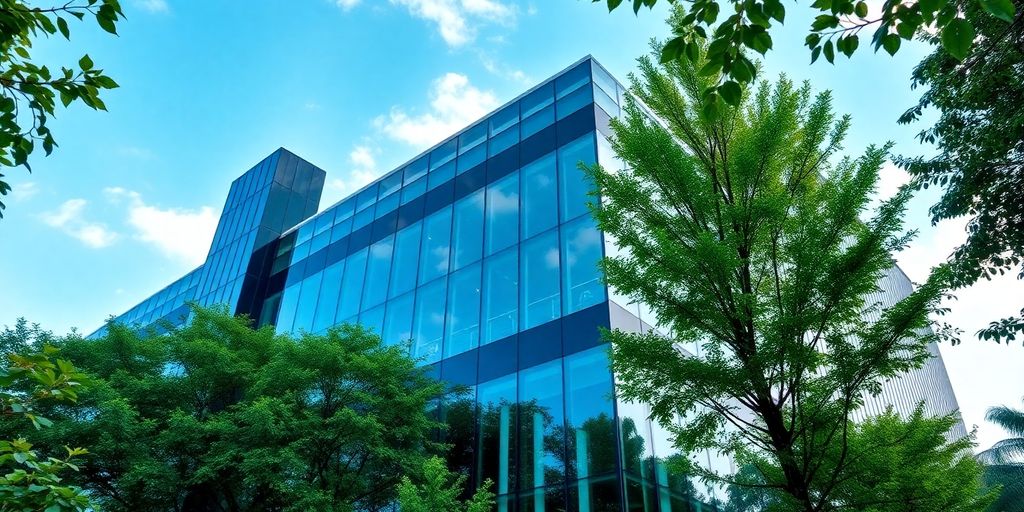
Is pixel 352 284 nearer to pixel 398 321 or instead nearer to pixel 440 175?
pixel 398 321

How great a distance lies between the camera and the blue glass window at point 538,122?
65.5 ft

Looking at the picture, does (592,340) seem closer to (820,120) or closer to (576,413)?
(576,413)

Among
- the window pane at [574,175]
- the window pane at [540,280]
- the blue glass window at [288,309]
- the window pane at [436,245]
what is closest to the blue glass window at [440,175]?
the window pane at [436,245]

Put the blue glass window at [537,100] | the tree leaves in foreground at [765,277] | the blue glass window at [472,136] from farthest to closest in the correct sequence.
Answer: the blue glass window at [472,136]
the blue glass window at [537,100]
the tree leaves in foreground at [765,277]

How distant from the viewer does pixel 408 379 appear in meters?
17.0

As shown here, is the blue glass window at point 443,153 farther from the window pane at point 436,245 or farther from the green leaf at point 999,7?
the green leaf at point 999,7

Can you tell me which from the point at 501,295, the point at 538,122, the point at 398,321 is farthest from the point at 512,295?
the point at 538,122

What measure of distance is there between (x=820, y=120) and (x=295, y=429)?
487 inches

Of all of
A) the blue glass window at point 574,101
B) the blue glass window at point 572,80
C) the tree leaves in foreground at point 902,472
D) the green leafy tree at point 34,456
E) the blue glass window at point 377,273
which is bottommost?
the green leafy tree at point 34,456

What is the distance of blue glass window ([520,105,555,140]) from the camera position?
19953 mm

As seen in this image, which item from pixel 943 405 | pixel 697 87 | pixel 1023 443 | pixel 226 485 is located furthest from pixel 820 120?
pixel 943 405

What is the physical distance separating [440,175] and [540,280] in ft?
25.8

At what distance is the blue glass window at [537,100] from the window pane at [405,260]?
5.63 meters

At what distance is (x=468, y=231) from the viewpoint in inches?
804
